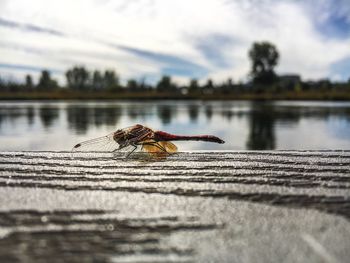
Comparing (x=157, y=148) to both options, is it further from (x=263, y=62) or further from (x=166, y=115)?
(x=263, y=62)

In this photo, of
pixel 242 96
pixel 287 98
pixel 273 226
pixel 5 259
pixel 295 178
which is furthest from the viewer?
pixel 242 96

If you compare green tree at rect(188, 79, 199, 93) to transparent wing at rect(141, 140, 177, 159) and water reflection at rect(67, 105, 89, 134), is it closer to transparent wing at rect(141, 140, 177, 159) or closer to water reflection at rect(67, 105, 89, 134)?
water reflection at rect(67, 105, 89, 134)

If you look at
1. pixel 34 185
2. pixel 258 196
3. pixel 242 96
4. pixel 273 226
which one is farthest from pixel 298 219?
pixel 242 96

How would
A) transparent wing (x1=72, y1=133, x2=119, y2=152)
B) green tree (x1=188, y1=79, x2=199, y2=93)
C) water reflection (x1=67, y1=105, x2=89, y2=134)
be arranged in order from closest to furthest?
transparent wing (x1=72, y1=133, x2=119, y2=152)
water reflection (x1=67, y1=105, x2=89, y2=134)
green tree (x1=188, y1=79, x2=199, y2=93)

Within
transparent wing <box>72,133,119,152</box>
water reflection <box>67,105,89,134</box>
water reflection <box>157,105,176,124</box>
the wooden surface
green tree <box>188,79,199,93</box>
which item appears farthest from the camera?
green tree <box>188,79,199,93</box>

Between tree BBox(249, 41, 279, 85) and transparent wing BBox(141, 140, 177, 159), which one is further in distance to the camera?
tree BBox(249, 41, 279, 85)

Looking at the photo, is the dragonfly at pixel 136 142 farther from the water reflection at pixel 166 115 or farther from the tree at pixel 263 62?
the tree at pixel 263 62

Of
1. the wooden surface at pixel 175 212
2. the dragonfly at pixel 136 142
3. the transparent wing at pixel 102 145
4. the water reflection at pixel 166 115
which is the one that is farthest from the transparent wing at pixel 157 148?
the water reflection at pixel 166 115

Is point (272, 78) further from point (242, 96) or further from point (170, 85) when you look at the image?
point (170, 85)

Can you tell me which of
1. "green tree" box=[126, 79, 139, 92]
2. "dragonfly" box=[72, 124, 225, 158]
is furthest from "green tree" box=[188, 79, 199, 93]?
"dragonfly" box=[72, 124, 225, 158]
